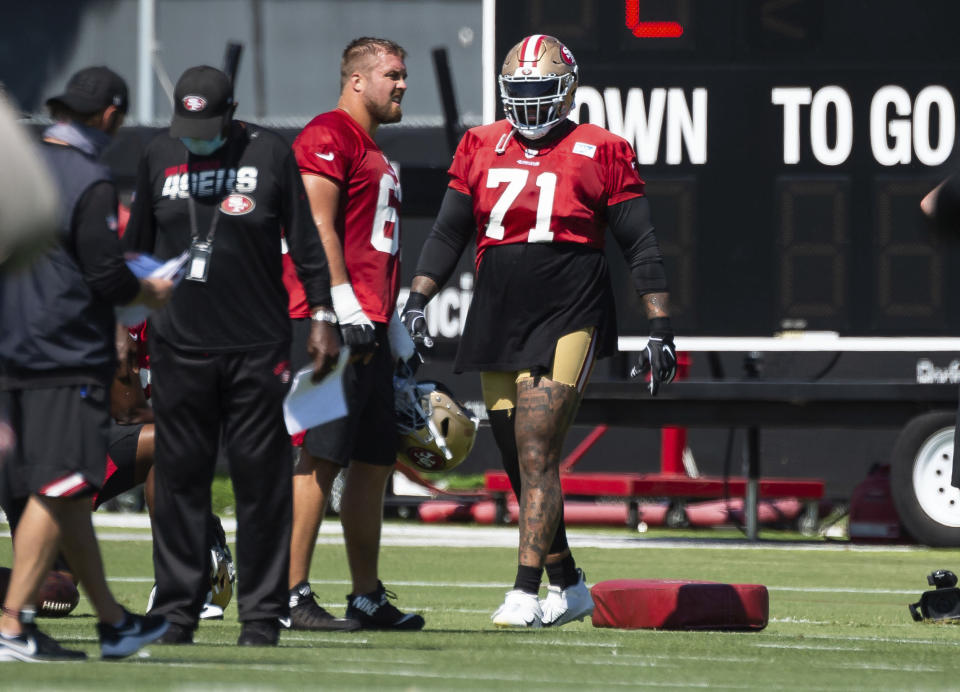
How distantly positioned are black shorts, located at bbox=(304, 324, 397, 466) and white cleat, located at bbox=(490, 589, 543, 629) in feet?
2.14

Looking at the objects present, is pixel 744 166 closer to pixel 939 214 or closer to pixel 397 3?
pixel 939 214

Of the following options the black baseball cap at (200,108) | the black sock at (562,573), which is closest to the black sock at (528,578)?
the black sock at (562,573)

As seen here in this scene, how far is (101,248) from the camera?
19.1 feet

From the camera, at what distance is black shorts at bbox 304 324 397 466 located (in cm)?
729

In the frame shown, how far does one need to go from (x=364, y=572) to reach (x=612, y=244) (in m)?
6.82

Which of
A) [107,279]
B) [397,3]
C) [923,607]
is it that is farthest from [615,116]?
[397,3]

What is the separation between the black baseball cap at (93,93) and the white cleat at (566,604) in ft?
8.43

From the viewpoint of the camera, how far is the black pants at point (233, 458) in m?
6.48

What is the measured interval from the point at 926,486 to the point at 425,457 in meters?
7.27

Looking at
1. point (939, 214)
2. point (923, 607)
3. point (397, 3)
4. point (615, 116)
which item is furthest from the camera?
point (397, 3)

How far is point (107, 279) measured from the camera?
19.1 ft

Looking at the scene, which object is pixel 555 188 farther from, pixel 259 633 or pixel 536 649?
pixel 259 633

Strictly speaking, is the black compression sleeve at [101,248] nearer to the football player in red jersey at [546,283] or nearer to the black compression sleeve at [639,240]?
the football player in red jersey at [546,283]

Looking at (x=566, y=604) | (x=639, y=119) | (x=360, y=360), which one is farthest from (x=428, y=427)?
(x=639, y=119)
